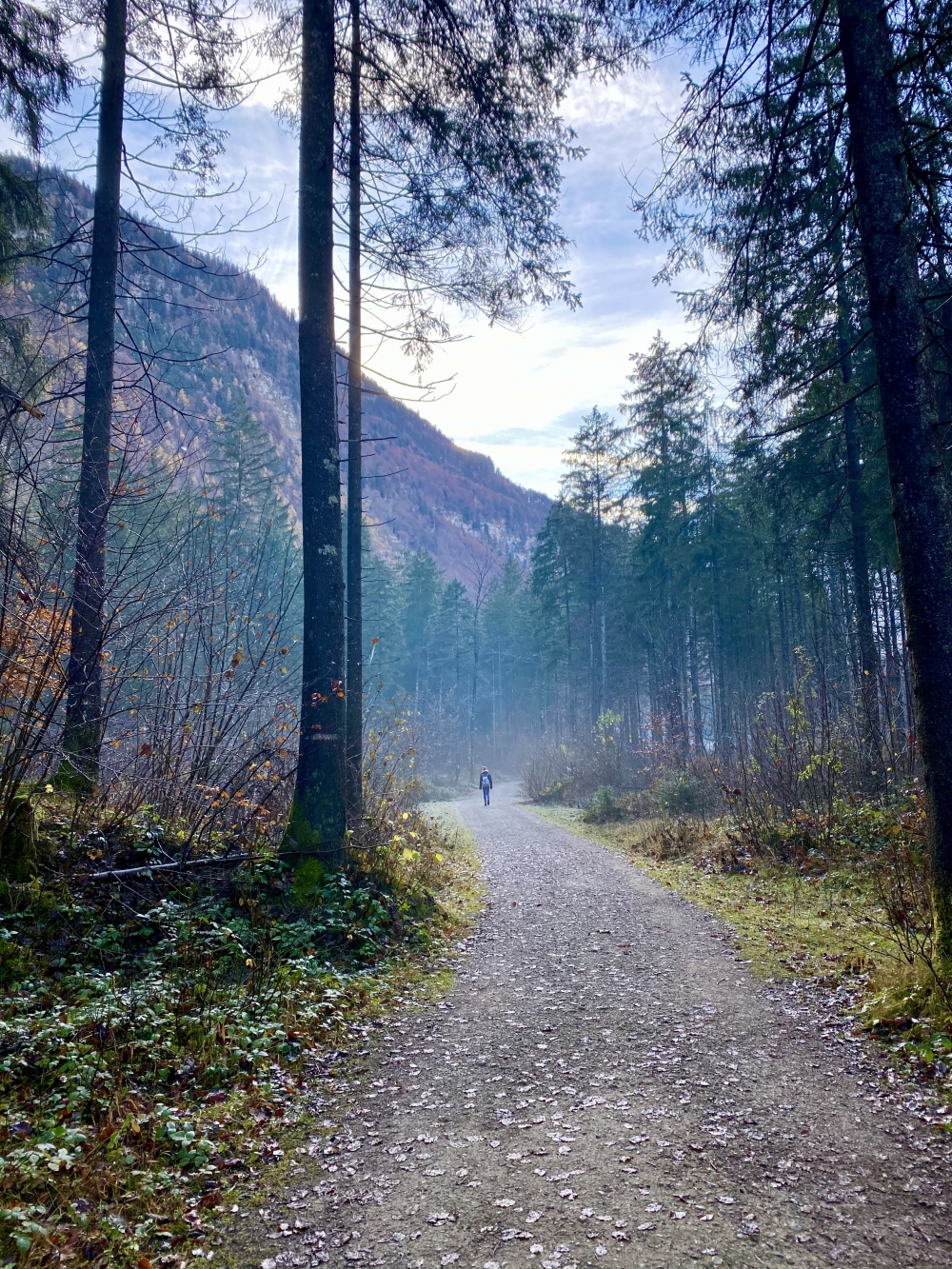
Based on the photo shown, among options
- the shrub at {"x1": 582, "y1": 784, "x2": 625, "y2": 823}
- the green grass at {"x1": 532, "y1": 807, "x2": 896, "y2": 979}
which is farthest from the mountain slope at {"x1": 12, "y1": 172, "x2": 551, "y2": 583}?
the shrub at {"x1": 582, "y1": 784, "x2": 625, "y2": 823}

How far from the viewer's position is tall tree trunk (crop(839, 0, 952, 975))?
4742 mm

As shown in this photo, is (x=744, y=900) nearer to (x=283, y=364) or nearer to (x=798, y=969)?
(x=798, y=969)

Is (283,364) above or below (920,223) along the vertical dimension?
above

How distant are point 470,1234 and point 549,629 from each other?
44.7 m

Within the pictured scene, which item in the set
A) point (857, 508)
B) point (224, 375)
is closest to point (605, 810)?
point (857, 508)

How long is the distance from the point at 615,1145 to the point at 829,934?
4.50 metres

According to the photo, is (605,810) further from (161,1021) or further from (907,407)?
(161,1021)

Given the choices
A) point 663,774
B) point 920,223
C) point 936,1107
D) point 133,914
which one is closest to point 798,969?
point 936,1107

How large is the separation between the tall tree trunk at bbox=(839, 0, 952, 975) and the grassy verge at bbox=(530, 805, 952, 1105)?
0.42m

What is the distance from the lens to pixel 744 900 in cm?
891

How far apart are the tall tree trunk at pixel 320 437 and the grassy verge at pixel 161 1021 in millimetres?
1212

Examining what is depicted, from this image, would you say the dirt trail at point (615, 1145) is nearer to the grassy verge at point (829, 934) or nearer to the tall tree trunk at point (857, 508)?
the grassy verge at point (829, 934)

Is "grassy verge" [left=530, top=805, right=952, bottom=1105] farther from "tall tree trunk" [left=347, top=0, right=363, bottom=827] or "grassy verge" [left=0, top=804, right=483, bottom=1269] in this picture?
"tall tree trunk" [left=347, top=0, right=363, bottom=827]

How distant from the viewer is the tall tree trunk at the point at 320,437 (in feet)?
23.8
